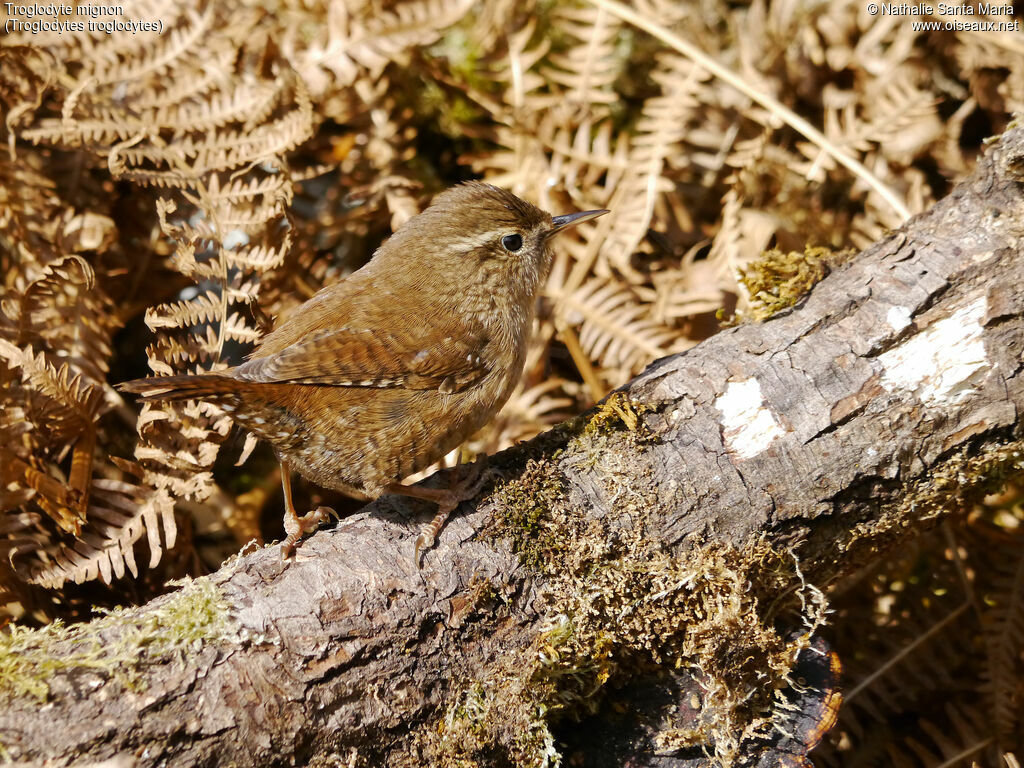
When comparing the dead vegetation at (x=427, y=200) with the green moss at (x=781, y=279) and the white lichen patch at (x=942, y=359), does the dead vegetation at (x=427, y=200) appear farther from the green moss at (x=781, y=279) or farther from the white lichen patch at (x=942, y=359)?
the white lichen patch at (x=942, y=359)

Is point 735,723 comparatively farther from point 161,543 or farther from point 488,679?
point 161,543

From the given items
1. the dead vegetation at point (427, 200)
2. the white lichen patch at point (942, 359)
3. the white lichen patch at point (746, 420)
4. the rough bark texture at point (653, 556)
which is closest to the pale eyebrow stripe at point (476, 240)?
the dead vegetation at point (427, 200)

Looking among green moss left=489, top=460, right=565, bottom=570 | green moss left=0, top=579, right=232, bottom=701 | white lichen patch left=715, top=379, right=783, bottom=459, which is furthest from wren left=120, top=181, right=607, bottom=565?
white lichen patch left=715, top=379, right=783, bottom=459

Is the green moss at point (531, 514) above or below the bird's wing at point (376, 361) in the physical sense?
below

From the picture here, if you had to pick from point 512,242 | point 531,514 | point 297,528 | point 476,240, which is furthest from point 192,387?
point 512,242

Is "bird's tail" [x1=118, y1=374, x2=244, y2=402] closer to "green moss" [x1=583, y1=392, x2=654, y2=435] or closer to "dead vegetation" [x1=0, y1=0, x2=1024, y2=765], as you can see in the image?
"dead vegetation" [x1=0, y1=0, x2=1024, y2=765]

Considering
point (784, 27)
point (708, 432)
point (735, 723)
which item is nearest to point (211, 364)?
point (708, 432)

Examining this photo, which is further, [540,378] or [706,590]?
[540,378]
